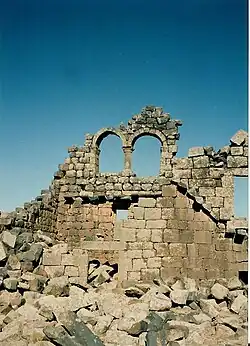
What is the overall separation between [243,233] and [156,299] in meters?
3.18

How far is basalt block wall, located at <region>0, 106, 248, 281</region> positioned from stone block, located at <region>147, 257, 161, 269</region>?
0.02m

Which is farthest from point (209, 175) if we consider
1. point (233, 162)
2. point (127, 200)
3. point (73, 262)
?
point (73, 262)

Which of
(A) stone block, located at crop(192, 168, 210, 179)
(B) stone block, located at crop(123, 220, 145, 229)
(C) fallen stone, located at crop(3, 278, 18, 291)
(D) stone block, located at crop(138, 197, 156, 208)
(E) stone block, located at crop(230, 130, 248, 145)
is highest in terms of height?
(E) stone block, located at crop(230, 130, 248, 145)

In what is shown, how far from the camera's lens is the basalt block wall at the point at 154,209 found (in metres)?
10.2

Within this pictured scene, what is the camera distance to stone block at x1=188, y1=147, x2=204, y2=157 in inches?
471

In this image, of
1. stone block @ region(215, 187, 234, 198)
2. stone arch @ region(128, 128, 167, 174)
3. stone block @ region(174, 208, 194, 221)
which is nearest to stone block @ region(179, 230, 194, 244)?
stone block @ region(174, 208, 194, 221)

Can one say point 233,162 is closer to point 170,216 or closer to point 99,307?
point 170,216

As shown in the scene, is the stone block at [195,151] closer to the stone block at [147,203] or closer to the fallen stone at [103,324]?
the stone block at [147,203]

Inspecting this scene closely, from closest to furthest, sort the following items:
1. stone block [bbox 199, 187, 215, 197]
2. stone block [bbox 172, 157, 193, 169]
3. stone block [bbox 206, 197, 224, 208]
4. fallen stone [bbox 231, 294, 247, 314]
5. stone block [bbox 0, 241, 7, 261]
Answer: fallen stone [bbox 231, 294, 247, 314] → stone block [bbox 0, 241, 7, 261] → stone block [bbox 206, 197, 224, 208] → stone block [bbox 199, 187, 215, 197] → stone block [bbox 172, 157, 193, 169]

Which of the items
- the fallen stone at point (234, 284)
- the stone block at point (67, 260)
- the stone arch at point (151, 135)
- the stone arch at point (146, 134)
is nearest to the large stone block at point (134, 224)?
the stone block at point (67, 260)

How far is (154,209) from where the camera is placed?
34.3 ft

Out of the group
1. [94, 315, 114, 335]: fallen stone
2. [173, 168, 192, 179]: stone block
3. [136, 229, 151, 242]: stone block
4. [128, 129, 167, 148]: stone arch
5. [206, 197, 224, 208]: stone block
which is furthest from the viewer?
[128, 129, 167, 148]: stone arch

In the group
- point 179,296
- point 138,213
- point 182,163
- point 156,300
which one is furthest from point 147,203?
point 156,300

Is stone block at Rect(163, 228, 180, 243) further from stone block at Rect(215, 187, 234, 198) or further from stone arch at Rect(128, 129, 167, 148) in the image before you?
stone arch at Rect(128, 129, 167, 148)
